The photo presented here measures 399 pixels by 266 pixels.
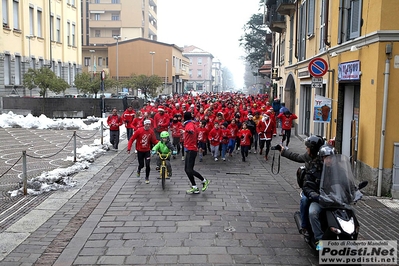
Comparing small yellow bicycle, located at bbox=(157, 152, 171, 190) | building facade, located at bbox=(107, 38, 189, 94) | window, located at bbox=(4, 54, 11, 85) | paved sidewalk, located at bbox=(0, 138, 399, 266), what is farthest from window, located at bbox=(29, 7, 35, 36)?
small yellow bicycle, located at bbox=(157, 152, 171, 190)

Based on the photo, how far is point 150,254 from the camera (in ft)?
19.9

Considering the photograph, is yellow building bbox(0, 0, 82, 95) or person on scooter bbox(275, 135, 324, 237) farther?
yellow building bbox(0, 0, 82, 95)

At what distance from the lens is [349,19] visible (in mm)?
11984

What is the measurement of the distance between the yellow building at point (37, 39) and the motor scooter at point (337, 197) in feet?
107

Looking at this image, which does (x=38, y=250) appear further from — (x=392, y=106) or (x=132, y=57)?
(x=132, y=57)

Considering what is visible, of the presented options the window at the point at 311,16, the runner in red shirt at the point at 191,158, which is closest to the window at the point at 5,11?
the window at the point at 311,16

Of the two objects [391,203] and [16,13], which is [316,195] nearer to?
[391,203]

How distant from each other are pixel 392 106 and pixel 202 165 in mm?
6019

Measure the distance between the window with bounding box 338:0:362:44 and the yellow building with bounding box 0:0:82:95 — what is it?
1111 inches

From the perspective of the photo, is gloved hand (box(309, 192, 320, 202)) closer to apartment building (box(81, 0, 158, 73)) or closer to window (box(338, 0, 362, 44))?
window (box(338, 0, 362, 44))

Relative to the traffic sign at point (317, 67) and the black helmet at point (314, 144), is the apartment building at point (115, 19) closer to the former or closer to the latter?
the traffic sign at point (317, 67)

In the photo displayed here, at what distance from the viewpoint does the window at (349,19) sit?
11039 mm

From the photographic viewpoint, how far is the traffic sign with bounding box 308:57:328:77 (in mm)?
12039

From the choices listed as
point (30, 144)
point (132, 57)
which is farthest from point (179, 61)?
point (30, 144)
